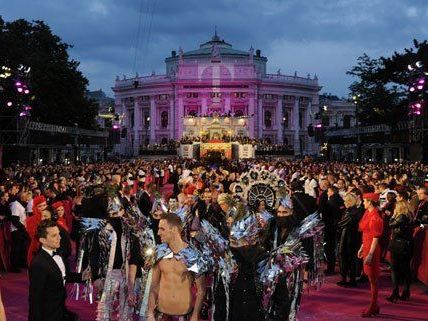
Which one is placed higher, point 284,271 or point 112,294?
point 284,271

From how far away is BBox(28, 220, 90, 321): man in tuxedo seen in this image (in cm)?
532

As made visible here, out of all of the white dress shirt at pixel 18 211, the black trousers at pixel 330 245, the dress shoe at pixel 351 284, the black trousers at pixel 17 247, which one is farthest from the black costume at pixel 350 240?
the black trousers at pixel 17 247

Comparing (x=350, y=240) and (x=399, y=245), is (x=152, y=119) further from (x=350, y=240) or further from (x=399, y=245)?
(x=399, y=245)

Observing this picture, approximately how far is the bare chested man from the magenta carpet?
3949mm

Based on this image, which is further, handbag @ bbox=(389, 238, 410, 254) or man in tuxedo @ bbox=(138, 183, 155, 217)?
man in tuxedo @ bbox=(138, 183, 155, 217)

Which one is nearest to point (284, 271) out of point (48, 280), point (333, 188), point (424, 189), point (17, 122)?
point (48, 280)

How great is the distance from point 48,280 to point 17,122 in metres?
28.5

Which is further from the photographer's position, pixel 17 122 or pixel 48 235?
pixel 17 122

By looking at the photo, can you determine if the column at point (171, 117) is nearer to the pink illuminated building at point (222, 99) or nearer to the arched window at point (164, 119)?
the pink illuminated building at point (222, 99)

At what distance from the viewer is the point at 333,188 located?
13.4 metres

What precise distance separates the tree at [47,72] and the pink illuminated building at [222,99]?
43.1 metres

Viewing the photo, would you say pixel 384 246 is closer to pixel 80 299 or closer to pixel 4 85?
pixel 80 299

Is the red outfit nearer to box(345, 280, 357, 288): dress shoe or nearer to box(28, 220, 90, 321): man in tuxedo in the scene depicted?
box(345, 280, 357, 288): dress shoe

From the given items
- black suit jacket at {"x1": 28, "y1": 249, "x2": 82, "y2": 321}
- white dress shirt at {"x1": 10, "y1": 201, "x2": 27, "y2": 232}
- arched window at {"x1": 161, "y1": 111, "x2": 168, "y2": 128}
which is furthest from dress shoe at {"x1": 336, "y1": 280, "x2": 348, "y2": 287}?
arched window at {"x1": 161, "y1": 111, "x2": 168, "y2": 128}
